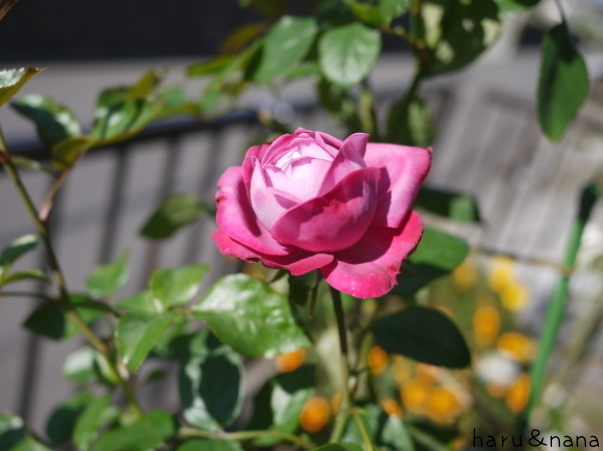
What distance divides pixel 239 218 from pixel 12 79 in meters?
0.15

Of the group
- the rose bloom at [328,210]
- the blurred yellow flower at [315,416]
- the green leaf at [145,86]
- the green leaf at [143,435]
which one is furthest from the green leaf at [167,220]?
the blurred yellow flower at [315,416]

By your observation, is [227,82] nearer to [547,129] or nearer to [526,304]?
[547,129]

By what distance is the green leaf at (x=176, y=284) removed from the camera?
0.49 metres

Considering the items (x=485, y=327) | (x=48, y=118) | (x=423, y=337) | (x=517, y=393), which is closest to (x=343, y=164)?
(x=423, y=337)

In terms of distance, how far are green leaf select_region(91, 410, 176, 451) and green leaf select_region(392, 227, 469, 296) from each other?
227 millimetres

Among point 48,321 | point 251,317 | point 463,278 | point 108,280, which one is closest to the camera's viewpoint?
point 251,317

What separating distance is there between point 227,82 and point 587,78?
0.43 metres

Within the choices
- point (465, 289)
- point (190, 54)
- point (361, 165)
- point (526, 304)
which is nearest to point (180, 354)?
point (361, 165)

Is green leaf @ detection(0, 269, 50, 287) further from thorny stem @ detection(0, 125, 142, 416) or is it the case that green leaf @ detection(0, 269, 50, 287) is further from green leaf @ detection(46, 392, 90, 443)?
green leaf @ detection(46, 392, 90, 443)

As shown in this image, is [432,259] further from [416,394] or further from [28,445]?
[416,394]

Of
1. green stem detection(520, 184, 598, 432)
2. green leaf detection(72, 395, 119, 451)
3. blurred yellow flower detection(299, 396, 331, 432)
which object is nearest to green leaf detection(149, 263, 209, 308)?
green leaf detection(72, 395, 119, 451)

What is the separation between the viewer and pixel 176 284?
1.65 ft

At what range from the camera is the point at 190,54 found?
6.69 metres

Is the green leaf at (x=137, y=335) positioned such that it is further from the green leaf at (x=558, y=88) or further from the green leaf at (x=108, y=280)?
the green leaf at (x=558, y=88)
